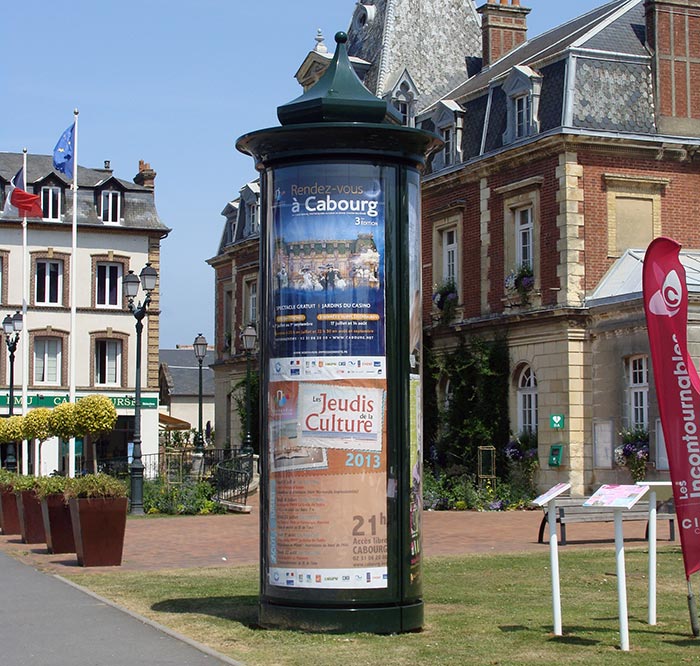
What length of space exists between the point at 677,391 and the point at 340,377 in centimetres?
250

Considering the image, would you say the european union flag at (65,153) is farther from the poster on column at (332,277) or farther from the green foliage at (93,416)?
the poster on column at (332,277)

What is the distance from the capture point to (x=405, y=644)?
952 centimetres

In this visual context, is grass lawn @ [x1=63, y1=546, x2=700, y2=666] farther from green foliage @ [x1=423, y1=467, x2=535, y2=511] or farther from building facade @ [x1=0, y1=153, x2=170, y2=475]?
building facade @ [x1=0, y1=153, x2=170, y2=475]

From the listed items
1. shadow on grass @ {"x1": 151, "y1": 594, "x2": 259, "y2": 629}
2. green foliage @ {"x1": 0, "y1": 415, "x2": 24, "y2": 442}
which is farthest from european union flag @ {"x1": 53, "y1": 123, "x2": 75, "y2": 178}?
shadow on grass @ {"x1": 151, "y1": 594, "x2": 259, "y2": 629}

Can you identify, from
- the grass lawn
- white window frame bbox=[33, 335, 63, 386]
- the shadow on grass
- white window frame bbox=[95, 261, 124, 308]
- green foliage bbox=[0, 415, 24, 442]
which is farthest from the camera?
white window frame bbox=[95, 261, 124, 308]

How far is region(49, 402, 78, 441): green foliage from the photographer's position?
23422 millimetres

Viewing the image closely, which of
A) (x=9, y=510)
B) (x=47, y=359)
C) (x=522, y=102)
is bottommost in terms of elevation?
(x=9, y=510)

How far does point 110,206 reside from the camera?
50031mm

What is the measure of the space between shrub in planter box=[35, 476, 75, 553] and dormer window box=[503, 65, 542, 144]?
17.3 meters

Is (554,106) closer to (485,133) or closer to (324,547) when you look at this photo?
(485,133)

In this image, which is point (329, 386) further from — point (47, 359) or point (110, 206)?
point (110, 206)

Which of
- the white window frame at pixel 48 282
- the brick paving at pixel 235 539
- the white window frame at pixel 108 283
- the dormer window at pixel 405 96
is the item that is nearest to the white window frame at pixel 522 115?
the dormer window at pixel 405 96

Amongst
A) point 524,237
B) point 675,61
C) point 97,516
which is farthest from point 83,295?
point 97,516

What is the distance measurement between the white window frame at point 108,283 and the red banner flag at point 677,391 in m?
41.8
